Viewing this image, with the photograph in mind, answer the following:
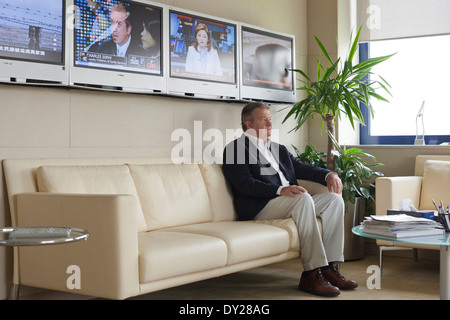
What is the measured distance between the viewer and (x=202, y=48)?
13.8 feet

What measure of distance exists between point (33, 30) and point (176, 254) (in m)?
1.41

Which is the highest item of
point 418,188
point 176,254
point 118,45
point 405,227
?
point 118,45

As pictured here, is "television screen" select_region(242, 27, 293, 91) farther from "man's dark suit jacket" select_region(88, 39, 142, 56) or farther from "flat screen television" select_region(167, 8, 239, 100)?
"man's dark suit jacket" select_region(88, 39, 142, 56)

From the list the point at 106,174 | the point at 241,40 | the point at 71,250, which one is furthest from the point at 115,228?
the point at 241,40

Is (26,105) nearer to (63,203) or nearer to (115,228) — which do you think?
(63,203)

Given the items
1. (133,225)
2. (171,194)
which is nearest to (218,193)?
(171,194)

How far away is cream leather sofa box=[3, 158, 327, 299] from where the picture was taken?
2725mm

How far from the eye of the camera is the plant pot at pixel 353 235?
15.1 ft

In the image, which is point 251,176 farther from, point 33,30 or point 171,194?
point 33,30

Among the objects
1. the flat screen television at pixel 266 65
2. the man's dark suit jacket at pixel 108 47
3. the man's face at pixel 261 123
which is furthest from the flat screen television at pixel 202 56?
the man's face at pixel 261 123

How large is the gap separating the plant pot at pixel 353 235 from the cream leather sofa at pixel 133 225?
104 cm

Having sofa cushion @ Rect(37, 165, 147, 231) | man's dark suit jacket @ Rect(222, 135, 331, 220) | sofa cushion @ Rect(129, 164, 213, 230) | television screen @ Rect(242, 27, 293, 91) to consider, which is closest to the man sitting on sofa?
man's dark suit jacket @ Rect(222, 135, 331, 220)

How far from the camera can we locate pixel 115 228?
8.81 ft

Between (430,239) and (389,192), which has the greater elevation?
(389,192)
